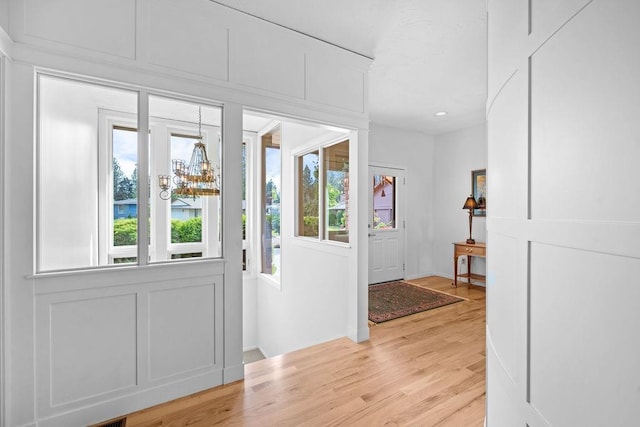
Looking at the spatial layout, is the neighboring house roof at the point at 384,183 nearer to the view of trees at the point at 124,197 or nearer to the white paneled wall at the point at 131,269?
the white paneled wall at the point at 131,269

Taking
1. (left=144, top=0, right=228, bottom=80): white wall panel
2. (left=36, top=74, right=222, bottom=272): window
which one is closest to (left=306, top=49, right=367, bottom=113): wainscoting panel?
(left=144, top=0, right=228, bottom=80): white wall panel

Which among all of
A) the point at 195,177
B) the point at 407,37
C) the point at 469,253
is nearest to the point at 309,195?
the point at 195,177

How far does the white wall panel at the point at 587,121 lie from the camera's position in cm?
59

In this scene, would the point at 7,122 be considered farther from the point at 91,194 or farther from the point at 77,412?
the point at 77,412

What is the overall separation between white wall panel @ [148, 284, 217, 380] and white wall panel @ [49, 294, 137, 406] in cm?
13

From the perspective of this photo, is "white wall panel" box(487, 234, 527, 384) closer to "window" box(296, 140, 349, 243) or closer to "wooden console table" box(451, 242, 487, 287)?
"window" box(296, 140, 349, 243)

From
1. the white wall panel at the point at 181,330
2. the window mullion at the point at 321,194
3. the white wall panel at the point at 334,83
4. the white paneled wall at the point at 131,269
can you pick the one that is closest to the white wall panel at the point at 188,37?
the white paneled wall at the point at 131,269

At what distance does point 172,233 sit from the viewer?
2.29 metres

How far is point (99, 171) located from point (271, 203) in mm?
2782

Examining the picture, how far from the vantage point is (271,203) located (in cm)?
468

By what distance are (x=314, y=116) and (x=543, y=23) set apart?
6.35 feet

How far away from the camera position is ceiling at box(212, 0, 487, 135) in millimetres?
2178

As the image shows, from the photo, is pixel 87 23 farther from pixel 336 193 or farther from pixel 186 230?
pixel 336 193

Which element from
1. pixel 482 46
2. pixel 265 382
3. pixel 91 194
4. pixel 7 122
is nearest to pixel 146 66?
pixel 7 122
